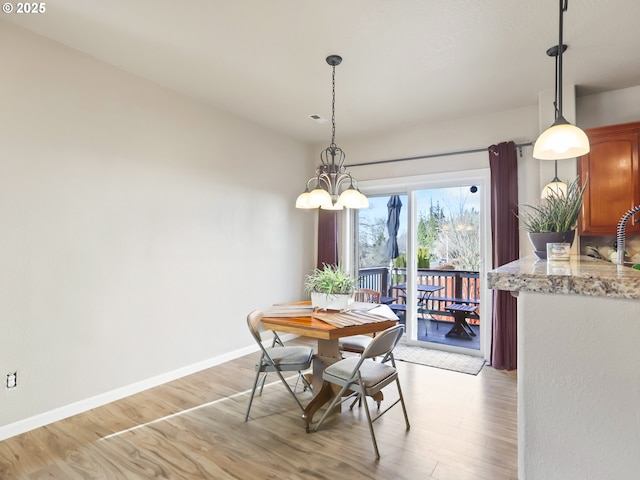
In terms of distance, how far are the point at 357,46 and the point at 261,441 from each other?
301 centimetres

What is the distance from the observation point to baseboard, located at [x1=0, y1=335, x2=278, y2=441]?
2.48m

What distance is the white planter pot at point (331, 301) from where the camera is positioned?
281 centimetres

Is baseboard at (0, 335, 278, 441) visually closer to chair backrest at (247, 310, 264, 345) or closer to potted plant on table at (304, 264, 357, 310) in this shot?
chair backrest at (247, 310, 264, 345)

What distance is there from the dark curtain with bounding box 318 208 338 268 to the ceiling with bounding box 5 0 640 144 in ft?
5.74

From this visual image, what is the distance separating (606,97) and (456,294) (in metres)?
2.67

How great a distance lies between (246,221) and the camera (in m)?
4.36

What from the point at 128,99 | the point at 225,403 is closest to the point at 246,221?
the point at 128,99

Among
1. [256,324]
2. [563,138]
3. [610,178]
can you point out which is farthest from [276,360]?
[610,178]

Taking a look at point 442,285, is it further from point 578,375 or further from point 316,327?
point 578,375

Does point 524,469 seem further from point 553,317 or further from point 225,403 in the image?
point 225,403

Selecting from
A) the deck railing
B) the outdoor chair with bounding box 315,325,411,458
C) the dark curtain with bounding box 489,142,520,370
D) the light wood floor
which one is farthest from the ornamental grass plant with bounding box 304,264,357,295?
the deck railing

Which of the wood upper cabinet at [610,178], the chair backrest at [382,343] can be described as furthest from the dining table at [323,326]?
the wood upper cabinet at [610,178]

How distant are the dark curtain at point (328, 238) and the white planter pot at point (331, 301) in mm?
2284

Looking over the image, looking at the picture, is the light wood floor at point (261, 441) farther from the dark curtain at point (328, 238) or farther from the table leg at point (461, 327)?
the dark curtain at point (328, 238)
